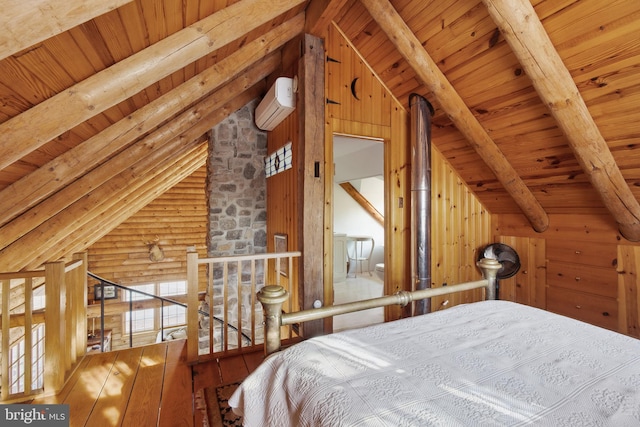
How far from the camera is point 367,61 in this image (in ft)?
10.4

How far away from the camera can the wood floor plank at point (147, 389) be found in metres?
1.75

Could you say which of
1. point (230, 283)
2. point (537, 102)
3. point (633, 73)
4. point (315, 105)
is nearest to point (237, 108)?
point (315, 105)

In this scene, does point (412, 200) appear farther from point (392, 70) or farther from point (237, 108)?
point (237, 108)

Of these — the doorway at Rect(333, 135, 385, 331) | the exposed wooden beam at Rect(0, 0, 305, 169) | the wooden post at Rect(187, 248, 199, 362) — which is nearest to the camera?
the exposed wooden beam at Rect(0, 0, 305, 169)

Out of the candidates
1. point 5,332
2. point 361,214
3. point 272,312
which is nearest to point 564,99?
point 272,312

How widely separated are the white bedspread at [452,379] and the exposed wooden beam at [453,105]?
1.74 meters

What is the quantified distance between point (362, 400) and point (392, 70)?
9.60 ft

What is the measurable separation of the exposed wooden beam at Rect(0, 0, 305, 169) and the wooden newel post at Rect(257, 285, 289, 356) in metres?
1.11

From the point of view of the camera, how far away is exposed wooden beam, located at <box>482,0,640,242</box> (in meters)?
1.83

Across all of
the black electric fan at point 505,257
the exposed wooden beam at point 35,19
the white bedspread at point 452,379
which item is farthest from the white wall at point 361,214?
the exposed wooden beam at point 35,19

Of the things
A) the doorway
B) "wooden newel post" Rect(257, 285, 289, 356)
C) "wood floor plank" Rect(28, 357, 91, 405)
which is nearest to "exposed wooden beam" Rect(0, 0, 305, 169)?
"wooden newel post" Rect(257, 285, 289, 356)

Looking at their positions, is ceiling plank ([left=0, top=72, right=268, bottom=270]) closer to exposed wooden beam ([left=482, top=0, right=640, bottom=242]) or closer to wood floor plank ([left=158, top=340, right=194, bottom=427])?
wood floor plank ([left=158, top=340, right=194, bottom=427])

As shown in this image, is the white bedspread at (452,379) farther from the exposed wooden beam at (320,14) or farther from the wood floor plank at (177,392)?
the exposed wooden beam at (320,14)

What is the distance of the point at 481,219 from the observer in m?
3.72
